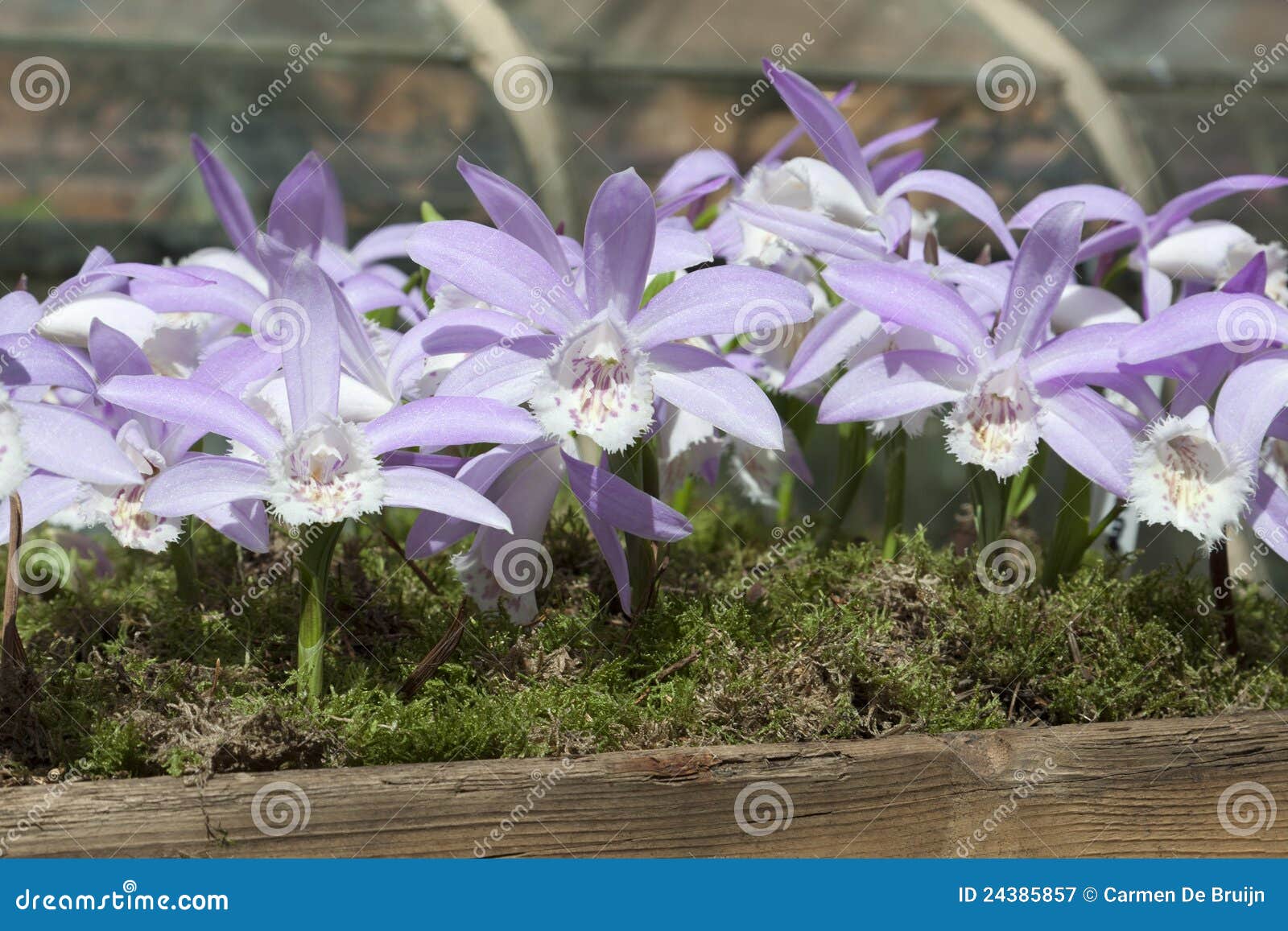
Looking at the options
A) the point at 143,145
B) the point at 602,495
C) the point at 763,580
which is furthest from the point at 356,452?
the point at 143,145

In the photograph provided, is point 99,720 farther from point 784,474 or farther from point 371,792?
point 784,474

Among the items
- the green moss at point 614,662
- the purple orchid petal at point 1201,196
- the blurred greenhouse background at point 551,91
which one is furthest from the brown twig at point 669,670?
the blurred greenhouse background at point 551,91

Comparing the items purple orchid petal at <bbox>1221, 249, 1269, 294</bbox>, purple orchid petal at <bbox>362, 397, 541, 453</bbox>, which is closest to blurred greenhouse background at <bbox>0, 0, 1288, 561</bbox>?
purple orchid petal at <bbox>1221, 249, 1269, 294</bbox>

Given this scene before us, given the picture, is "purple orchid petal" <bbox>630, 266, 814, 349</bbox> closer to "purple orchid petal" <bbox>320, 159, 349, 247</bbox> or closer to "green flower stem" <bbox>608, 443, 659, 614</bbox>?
"green flower stem" <bbox>608, 443, 659, 614</bbox>

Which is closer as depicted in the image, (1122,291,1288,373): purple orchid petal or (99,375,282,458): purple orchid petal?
(99,375,282,458): purple orchid petal
